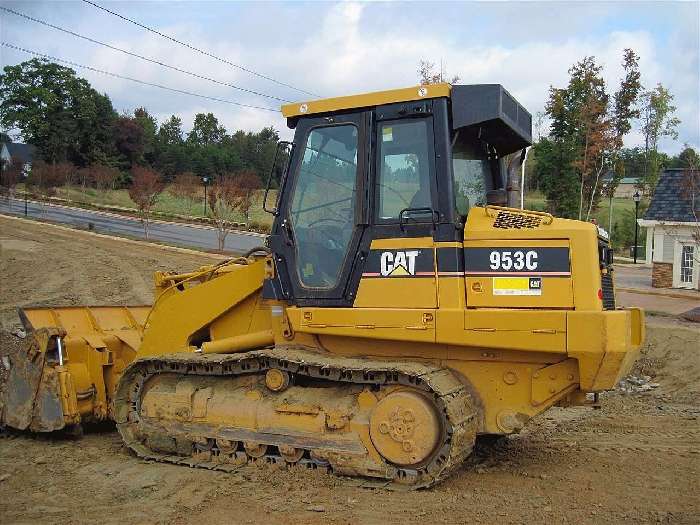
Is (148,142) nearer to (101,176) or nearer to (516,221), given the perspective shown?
(101,176)

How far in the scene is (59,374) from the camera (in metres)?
7.06

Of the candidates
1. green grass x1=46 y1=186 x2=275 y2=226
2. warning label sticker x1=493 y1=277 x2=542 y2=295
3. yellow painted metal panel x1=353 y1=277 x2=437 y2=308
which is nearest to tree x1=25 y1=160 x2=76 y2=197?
green grass x1=46 y1=186 x2=275 y2=226

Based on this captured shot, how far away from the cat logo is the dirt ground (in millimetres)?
1668

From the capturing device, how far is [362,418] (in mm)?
5812

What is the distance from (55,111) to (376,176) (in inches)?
2244

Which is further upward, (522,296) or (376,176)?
(376,176)

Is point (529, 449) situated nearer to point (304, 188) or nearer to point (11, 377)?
point (304, 188)

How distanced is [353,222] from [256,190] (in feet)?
90.2

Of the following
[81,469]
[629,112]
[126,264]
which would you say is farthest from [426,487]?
[629,112]

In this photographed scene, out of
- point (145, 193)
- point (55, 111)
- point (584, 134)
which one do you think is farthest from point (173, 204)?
point (584, 134)

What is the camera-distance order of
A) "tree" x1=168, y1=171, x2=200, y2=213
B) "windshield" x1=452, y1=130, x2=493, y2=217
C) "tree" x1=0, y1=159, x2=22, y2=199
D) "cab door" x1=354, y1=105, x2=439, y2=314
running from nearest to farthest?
1. "cab door" x1=354, y1=105, x2=439, y2=314
2. "windshield" x1=452, y1=130, x2=493, y2=217
3. "tree" x1=0, y1=159, x2=22, y2=199
4. "tree" x1=168, y1=171, x2=200, y2=213

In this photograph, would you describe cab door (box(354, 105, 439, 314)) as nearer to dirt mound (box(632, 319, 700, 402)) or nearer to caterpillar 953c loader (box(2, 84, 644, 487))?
caterpillar 953c loader (box(2, 84, 644, 487))

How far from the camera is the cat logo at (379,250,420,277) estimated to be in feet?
18.8

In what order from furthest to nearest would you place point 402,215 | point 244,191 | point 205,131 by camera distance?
point 205,131 < point 244,191 < point 402,215
